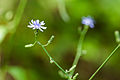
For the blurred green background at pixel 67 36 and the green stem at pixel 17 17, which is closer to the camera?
the green stem at pixel 17 17

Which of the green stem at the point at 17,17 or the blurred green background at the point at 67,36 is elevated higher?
the green stem at the point at 17,17

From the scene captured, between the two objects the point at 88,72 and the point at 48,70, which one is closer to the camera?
the point at 48,70

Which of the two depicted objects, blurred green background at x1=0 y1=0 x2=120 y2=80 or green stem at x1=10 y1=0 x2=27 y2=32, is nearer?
green stem at x1=10 y1=0 x2=27 y2=32

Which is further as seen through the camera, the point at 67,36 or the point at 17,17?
the point at 67,36

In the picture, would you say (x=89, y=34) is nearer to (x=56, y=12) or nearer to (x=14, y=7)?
(x=56, y=12)

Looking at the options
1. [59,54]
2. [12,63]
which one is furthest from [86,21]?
[12,63]

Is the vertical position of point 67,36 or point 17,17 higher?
point 17,17

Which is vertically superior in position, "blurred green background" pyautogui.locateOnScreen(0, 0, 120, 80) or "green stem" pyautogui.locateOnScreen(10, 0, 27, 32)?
"green stem" pyautogui.locateOnScreen(10, 0, 27, 32)

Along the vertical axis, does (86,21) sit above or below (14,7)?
below
